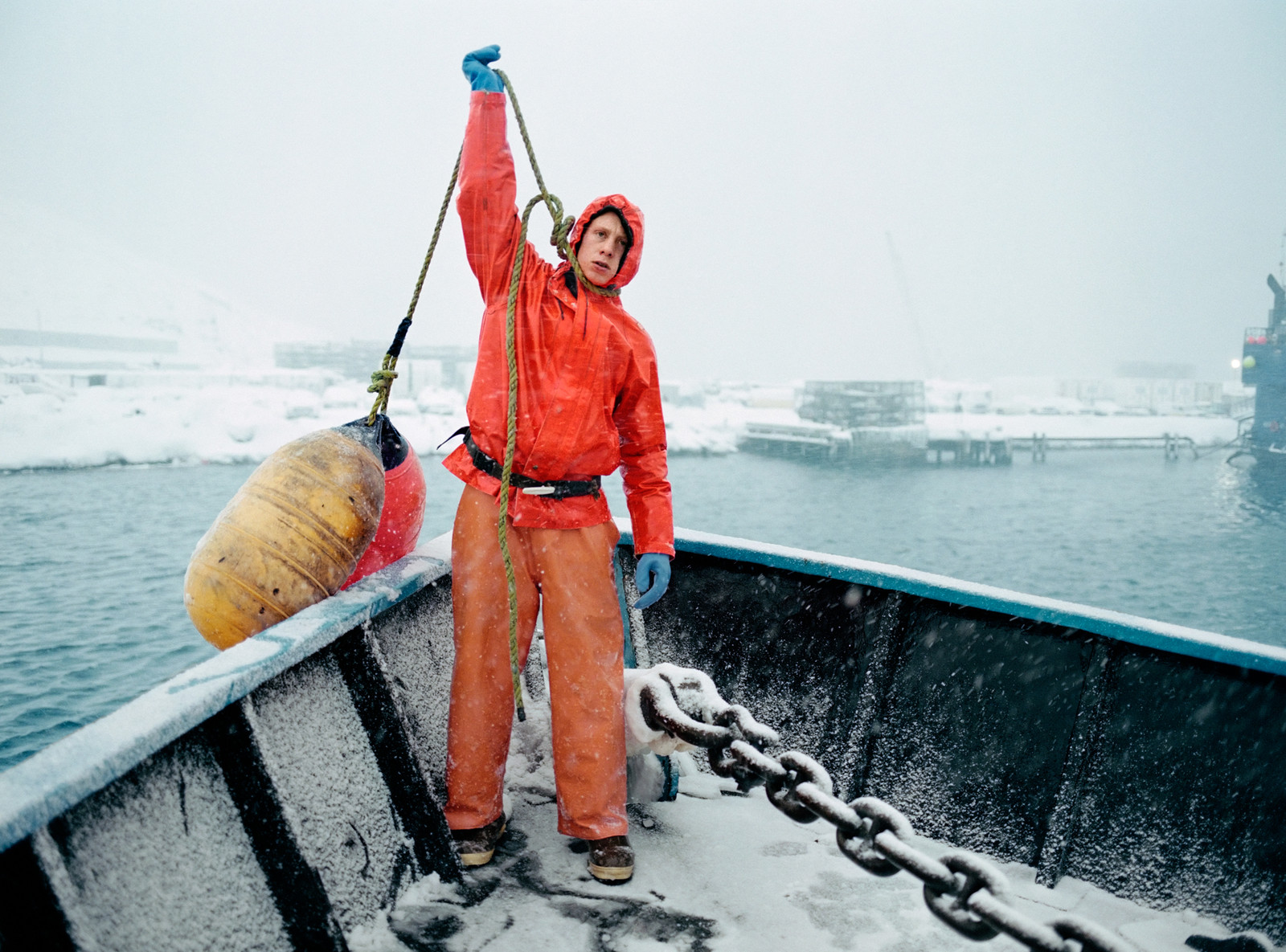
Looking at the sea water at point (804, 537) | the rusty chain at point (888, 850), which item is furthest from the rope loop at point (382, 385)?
the sea water at point (804, 537)

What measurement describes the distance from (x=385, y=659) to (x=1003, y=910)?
1685 millimetres

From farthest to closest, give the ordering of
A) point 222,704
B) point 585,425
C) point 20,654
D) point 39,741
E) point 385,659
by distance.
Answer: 1. point 20,654
2. point 39,741
3. point 385,659
4. point 585,425
5. point 222,704

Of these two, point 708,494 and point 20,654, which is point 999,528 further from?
point 20,654

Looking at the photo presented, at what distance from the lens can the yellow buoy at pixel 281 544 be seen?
7.10ft

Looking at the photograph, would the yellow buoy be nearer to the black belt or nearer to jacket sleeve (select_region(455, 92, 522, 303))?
the black belt

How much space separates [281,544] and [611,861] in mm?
1174

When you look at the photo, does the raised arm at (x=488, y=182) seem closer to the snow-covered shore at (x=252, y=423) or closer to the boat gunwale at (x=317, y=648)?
the boat gunwale at (x=317, y=648)

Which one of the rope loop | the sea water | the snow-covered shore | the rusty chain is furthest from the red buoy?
the snow-covered shore

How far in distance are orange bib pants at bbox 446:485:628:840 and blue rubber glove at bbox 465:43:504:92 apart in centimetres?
104

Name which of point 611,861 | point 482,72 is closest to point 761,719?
point 611,861

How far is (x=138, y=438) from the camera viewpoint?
42625 millimetres

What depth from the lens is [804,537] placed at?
34.9 meters

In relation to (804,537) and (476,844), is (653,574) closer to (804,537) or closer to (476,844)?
(476,844)

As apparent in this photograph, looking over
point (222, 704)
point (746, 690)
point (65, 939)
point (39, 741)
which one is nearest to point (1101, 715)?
point (746, 690)
